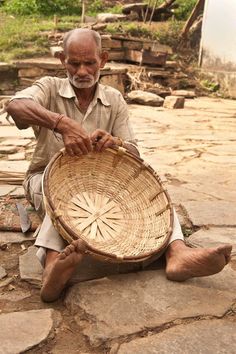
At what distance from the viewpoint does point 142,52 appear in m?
9.87

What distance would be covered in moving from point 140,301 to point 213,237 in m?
0.86

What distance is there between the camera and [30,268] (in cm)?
227

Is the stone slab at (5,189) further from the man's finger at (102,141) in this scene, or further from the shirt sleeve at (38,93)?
the man's finger at (102,141)

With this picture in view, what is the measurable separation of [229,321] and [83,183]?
41.9 inches

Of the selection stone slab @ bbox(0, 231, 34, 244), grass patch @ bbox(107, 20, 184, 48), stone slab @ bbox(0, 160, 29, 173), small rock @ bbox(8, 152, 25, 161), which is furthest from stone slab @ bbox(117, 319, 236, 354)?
grass patch @ bbox(107, 20, 184, 48)

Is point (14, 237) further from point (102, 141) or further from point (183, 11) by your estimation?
point (183, 11)

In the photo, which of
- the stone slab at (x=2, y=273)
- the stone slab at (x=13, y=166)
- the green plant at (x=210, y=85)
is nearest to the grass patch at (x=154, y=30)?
the green plant at (x=210, y=85)

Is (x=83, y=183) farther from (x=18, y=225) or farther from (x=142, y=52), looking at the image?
(x=142, y=52)

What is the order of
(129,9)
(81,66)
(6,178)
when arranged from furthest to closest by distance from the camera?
(129,9) → (6,178) → (81,66)

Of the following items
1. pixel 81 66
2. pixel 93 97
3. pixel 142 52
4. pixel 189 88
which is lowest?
pixel 189 88

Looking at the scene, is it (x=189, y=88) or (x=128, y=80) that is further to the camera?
(x=189, y=88)

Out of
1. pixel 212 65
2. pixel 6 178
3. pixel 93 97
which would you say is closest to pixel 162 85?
pixel 212 65

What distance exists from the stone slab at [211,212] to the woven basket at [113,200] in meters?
0.51

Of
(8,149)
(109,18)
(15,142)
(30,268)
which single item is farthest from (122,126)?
(109,18)
